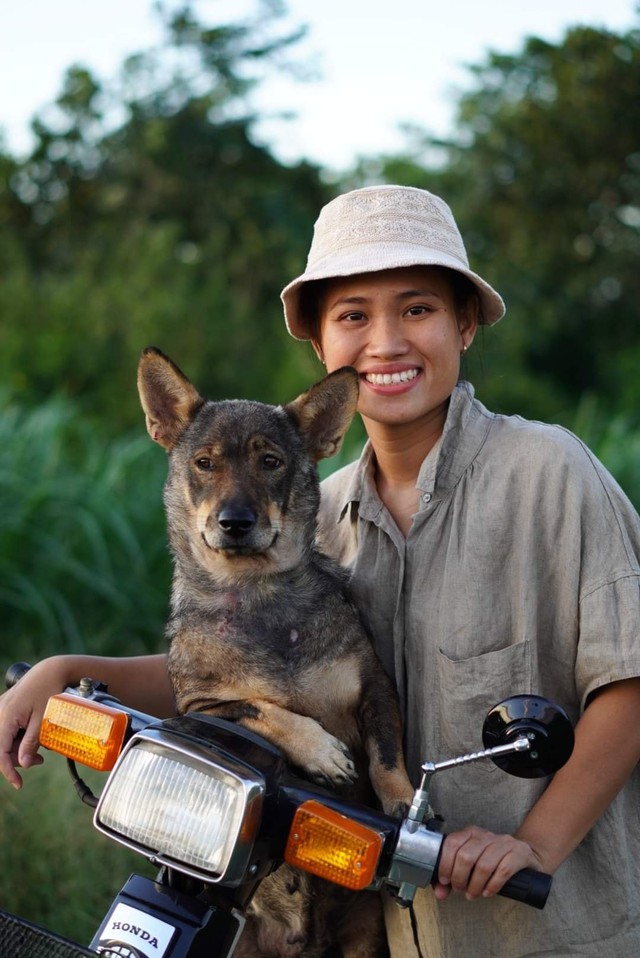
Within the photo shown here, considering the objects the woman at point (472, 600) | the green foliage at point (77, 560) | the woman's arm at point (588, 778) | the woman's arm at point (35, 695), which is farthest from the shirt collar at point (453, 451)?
the green foliage at point (77, 560)

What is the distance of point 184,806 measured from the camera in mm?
1866

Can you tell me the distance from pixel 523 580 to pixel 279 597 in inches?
24.4

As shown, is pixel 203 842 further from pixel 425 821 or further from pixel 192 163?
pixel 192 163

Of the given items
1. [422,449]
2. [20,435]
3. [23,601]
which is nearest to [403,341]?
[422,449]

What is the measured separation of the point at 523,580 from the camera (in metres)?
2.46

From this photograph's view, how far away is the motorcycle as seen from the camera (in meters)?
1.85

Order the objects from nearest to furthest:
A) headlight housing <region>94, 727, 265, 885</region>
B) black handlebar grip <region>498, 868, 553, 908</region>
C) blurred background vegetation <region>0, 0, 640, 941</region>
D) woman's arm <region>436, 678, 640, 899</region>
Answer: headlight housing <region>94, 727, 265, 885</region> < black handlebar grip <region>498, 868, 553, 908</region> < woman's arm <region>436, 678, 640, 899</region> < blurred background vegetation <region>0, 0, 640, 941</region>

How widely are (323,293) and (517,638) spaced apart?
42.3 inches

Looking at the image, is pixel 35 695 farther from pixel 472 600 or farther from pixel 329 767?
pixel 472 600

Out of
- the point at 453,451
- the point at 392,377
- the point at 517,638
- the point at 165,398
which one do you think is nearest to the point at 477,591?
the point at 517,638

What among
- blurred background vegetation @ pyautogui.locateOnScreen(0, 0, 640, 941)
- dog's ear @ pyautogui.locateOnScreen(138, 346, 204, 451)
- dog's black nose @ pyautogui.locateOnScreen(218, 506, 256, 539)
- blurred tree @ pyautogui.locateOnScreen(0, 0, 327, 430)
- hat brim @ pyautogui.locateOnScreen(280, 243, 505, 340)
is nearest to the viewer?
dog's black nose @ pyautogui.locateOnScreen(218, 506, 256, 539)

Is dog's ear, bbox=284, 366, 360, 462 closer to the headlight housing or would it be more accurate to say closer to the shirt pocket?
the shirt pocket

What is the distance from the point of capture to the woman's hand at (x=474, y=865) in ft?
6.62

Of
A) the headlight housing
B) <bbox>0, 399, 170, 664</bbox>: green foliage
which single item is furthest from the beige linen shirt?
<bbox>0, 399, 170, 664</bbox>: green foliage
